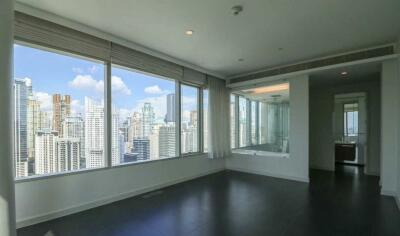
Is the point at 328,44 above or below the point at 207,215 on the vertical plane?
above

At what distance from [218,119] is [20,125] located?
13.3 ft

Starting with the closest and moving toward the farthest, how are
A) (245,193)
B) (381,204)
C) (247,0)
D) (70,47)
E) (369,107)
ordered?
(247,0) → (70,47) → (381,204) → (245,193) → (369,107)

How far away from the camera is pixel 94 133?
3.41 metres

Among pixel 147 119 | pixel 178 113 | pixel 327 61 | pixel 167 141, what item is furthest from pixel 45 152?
pixel 327 61

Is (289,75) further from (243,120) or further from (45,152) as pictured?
(45,152)

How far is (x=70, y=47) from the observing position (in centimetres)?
304

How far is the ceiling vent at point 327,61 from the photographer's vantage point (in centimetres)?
380

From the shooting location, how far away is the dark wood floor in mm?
2555

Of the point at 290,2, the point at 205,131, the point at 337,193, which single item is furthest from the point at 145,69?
the point at 337,193

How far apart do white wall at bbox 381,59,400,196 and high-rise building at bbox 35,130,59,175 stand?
5.36m

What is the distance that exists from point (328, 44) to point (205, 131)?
10.6ft

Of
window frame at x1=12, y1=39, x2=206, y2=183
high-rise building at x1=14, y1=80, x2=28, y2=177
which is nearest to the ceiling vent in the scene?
window frame at x1=12, y1=39, x2=206, y2=183

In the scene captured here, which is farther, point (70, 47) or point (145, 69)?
point (145, 69)

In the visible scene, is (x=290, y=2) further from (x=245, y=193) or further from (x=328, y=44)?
(x=245, y=193)
